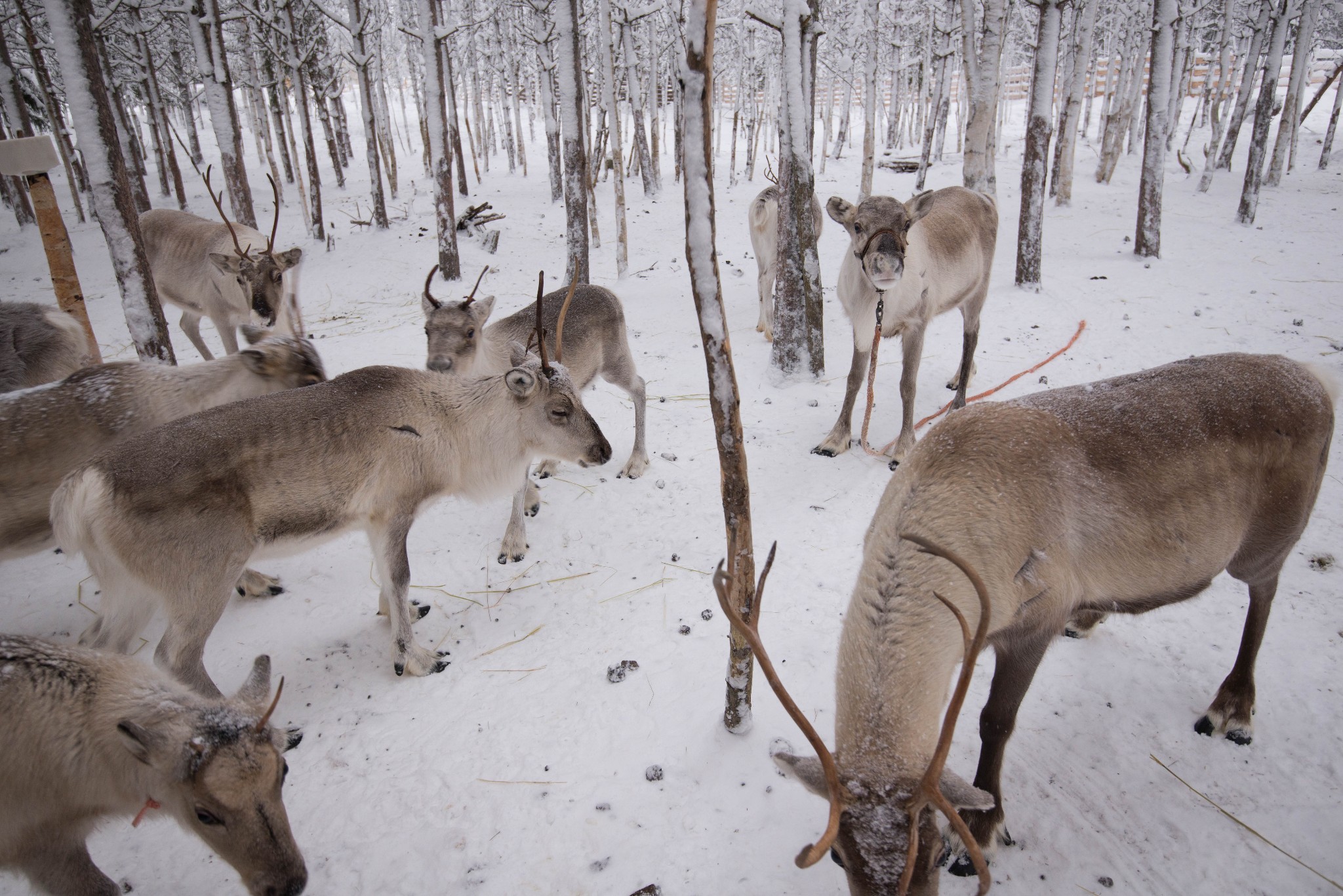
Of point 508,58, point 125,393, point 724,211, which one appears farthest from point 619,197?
point 508,58

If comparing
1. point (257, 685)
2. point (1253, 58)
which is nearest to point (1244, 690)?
point (257, 685)

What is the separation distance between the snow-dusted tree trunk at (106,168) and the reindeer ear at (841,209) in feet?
17.5

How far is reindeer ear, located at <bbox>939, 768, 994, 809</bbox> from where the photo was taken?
Result: 164cm

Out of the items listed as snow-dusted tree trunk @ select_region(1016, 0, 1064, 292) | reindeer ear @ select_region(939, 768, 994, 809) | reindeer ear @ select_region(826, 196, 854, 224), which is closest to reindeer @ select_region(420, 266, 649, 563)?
reindeer ear @ select_region(826, 196, 854, 224)

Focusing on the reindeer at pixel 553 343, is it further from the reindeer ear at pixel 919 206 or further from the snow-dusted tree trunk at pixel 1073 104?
the snow-dusted tree trunk at pixel 1073 104

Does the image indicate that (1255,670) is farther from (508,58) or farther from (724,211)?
(508,58)

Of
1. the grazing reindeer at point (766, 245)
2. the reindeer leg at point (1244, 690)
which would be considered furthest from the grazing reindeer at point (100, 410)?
the grazing reindeer at point (766, 245)

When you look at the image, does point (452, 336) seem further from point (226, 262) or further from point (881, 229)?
point (881, 229)

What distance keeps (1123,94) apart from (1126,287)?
55.2ft

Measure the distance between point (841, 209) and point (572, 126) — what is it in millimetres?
5130

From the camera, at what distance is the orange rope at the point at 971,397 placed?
192 inches

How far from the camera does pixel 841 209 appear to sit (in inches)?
214

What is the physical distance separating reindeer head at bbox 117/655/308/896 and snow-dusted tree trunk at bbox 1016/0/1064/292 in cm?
967

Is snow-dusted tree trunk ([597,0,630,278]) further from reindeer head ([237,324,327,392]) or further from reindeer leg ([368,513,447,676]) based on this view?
reindeer leg ([368,513,447,676])
